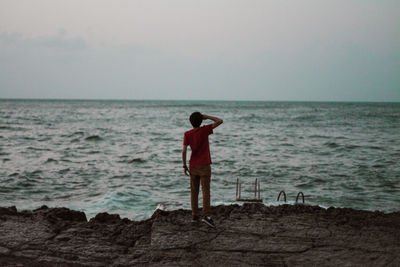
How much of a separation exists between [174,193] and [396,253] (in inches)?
282

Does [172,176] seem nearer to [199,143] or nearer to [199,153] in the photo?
[199,153]

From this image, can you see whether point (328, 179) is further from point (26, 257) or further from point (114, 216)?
point (26, 257)

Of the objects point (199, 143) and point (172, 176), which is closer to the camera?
point (199, 143)

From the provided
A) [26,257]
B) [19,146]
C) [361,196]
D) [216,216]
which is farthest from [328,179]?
[19,146]

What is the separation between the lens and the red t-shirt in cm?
534

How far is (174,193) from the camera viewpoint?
11070 mm

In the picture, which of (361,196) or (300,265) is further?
(361,196)

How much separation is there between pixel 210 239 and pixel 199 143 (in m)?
1.32

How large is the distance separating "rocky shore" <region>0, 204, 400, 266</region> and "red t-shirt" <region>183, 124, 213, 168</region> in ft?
3.26

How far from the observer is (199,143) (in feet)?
17.7

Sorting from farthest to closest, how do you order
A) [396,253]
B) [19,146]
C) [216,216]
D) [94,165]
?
[19,146]
[94,165]
[216,216]
[396,253]

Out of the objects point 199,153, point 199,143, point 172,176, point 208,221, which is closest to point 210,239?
point 208,221

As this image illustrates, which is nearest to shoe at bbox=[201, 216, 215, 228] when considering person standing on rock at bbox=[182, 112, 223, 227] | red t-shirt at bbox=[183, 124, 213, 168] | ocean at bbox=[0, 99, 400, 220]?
person standing on rock at bbox=[182, 112, 223, 227]

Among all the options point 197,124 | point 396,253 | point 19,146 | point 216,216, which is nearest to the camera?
point 396,253
